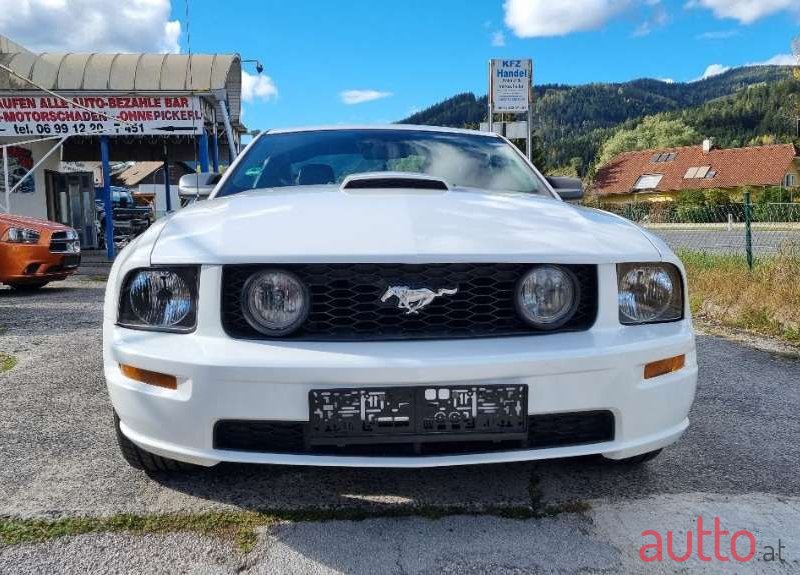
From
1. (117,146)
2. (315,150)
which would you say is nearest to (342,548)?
(315,150)

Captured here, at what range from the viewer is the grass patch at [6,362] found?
13.3 ft

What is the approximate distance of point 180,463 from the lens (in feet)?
7.25

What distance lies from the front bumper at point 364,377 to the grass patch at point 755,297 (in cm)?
381

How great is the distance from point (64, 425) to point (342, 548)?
176 centimetres

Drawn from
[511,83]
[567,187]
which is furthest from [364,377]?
[511,83]

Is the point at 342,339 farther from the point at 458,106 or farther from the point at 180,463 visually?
the point at 458,106

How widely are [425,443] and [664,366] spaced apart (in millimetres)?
783

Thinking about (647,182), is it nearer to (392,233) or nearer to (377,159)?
(377,159)

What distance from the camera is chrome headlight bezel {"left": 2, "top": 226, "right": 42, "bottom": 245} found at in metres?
7.45

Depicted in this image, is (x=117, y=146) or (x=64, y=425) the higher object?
(x=117, y=146)

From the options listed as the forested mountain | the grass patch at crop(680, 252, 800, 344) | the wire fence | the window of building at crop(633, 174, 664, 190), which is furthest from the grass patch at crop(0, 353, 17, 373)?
the window of building at crop(633, 174, 664, 190)

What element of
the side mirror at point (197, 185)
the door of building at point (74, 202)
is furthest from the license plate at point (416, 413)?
the door of building at point (74, 202)

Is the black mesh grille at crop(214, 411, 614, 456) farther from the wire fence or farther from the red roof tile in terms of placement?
the red roof tile

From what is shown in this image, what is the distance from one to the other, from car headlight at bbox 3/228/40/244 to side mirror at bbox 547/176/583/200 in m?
6.56
